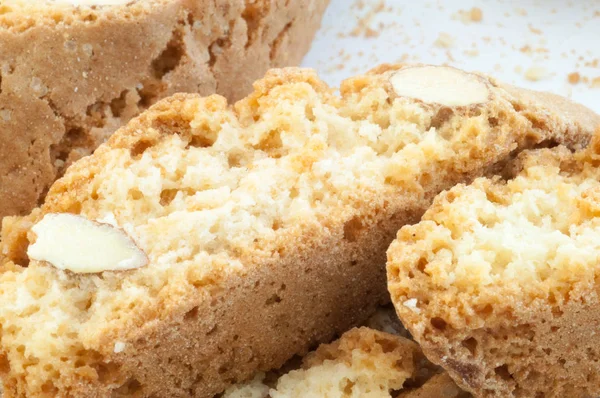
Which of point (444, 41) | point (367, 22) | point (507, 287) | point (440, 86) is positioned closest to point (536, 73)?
point (444, 41)

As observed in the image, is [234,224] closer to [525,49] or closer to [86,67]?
[86,67]

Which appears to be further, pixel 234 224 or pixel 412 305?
pixel 234 224

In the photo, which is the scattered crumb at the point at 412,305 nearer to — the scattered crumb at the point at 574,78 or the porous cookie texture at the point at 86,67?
the porous cookie texture at the point at 86,67

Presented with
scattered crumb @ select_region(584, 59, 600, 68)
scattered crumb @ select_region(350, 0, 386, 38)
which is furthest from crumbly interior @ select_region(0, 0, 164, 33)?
scattered crumb @ select_region(584, 59, 600, 68)

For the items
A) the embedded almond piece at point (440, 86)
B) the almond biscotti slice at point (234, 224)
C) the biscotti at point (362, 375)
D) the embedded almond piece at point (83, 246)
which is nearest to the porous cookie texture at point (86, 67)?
the almond biscotti slice at point (234, 224)

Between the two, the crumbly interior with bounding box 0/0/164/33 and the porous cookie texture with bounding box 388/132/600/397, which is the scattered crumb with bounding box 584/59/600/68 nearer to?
the porous cookie texture with bounding box 388/132/600/397

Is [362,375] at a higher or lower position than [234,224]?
lower
